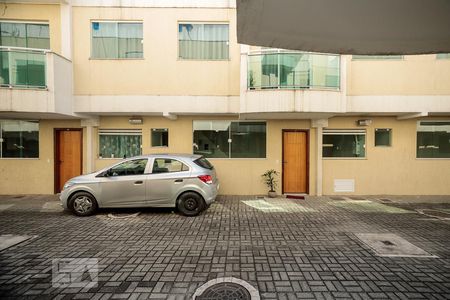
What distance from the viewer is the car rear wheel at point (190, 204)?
7.46 m

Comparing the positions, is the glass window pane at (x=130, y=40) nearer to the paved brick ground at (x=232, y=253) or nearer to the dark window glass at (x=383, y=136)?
the paved brick ground at (x=232, y=253)

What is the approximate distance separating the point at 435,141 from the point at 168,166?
10.7 meters

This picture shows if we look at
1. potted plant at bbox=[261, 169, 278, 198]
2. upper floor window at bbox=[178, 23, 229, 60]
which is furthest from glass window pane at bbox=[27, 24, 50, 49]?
potted plant at bbox=[261, 169, 278, 198]

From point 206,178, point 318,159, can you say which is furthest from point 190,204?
point 318,159

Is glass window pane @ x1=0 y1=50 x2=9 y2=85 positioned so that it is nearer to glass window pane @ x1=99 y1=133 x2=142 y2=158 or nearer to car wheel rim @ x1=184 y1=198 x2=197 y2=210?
glass window pane @ x1=99 y1=133 x2=142 y2=158

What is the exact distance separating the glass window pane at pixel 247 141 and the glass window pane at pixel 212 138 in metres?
0.29

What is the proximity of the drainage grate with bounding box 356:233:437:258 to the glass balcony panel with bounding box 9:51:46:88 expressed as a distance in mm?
10440

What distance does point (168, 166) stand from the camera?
7.62 metres

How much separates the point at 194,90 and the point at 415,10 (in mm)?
7706

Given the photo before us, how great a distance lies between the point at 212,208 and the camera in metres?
8.40

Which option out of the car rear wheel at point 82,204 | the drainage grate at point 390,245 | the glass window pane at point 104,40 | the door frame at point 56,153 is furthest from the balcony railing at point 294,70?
the door frame at point 56,153

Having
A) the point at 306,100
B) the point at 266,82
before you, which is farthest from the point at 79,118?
the point at 306,100

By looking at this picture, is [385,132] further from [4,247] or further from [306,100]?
[4,247]

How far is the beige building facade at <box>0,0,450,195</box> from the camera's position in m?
8.88
